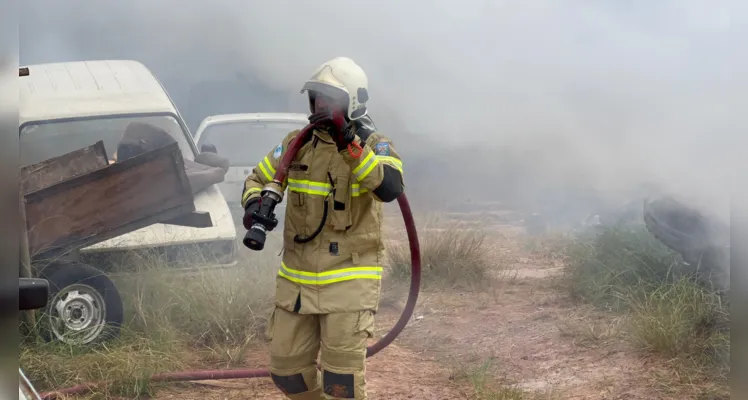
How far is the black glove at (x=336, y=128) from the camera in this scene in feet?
10.1

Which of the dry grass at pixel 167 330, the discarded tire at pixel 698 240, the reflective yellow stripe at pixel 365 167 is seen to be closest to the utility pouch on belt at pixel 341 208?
the reflective yellow stripe at pixel 365 167

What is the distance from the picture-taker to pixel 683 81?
6016 mm

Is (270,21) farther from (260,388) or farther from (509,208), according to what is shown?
(509,208)

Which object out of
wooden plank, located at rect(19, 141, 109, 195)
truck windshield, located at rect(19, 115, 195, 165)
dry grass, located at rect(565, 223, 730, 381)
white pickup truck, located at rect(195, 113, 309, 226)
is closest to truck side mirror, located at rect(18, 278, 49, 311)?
wooden plank, located at rect(19, 141, 109, 195)

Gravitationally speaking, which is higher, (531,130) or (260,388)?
(531,130)

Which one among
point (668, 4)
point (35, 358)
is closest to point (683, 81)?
point (668, 4)

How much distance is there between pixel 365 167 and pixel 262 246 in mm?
473

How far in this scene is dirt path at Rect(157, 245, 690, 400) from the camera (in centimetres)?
419

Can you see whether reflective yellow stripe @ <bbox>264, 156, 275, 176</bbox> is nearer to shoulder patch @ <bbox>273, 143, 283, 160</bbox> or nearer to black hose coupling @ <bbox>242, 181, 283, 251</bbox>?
shoulder patch @ <bbox>273, 143, 283, 160</bbox>

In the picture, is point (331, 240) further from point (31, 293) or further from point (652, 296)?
point (652, 296)

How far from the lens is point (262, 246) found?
3119 mm

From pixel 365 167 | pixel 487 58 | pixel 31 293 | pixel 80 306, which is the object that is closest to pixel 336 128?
pixel 365 167

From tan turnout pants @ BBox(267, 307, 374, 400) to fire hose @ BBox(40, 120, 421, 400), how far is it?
15.0 inches

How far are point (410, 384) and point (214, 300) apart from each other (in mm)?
1211
